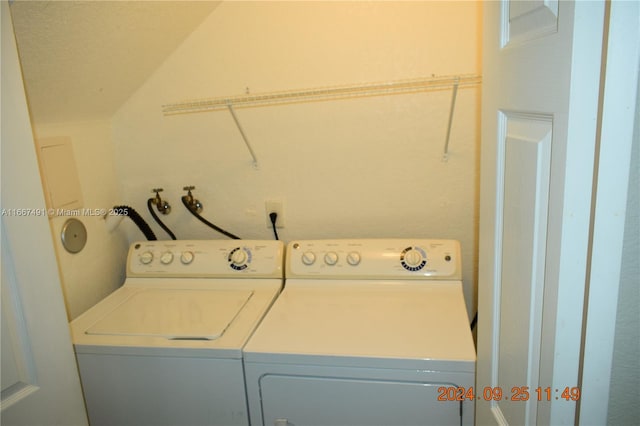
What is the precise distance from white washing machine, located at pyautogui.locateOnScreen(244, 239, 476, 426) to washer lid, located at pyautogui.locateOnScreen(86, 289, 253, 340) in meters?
0.15

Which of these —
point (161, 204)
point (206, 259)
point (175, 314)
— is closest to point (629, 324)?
point (175, 314)

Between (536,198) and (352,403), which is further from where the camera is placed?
(352,403)

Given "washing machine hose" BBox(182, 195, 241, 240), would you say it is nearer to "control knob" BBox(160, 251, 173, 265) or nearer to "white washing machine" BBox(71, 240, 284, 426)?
"control knob" BBox(160, 251, 173, 265)

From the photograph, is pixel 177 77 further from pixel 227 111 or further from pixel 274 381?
pixel 274 381

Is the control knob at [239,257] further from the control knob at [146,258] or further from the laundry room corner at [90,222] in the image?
the laundry room corner at [90,222]

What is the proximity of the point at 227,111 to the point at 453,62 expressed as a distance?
895 mm

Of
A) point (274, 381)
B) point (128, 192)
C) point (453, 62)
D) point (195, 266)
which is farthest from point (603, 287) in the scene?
point (128, 192)

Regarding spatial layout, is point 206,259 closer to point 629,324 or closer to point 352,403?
point 352,403

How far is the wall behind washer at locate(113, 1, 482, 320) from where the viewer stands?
5.58 ft

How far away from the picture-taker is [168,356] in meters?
1.34

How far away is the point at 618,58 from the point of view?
21.0 inches

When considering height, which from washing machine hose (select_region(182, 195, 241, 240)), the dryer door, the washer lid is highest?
washing machine hose (select_region(182, 195, 241, 240))

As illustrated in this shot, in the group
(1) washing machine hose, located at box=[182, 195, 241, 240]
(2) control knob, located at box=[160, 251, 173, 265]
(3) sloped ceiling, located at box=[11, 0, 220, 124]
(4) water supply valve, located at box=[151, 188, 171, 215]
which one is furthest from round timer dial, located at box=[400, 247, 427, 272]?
(3) sloped ceiling, located at box=[11, 0, 220, 124]

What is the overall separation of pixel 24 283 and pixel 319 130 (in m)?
1.19
